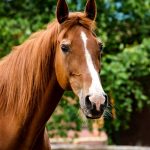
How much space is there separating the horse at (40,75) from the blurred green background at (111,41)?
4.19m

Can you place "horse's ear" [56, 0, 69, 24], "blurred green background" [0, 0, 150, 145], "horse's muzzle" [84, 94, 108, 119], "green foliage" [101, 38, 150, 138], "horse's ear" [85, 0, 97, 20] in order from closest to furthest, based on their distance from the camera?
"horse's muzzle" [84, 94, 108, 119]
"horse's ear" [56, 0, 69, 24]
"horse's ear" [85, 0, 97, 20]
"green foliage" [101, 38, 150, 138]
"blurred green background" [0, 0, 150, 145]

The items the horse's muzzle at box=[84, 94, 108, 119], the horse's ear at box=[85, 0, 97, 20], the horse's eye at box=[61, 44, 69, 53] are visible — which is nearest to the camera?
the horse's muzzle at box=[84, 94, 108, 119]

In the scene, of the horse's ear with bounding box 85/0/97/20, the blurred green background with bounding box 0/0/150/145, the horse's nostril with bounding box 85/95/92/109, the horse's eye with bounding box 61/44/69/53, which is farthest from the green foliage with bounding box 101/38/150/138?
the horse's nostril with bounding box 85/95/92/109

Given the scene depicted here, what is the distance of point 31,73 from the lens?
4.24m

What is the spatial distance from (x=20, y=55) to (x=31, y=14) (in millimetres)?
5220

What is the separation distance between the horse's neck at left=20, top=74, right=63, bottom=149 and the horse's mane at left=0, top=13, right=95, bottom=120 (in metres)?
0.04

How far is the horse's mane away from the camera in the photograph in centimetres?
420

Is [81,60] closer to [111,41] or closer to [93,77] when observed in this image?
[93,77]

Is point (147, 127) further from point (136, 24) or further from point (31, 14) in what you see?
point (31, 14)

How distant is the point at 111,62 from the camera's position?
877 centimetres

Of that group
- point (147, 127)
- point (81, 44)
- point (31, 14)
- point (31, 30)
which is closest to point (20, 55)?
point (81, 44)

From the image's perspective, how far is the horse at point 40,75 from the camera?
4.00m

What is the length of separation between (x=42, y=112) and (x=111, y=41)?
543 centimetres

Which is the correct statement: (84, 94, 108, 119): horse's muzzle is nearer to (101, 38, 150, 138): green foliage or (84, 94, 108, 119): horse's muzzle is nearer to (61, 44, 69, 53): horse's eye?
(61, 44, 69, 53): horse's eye
